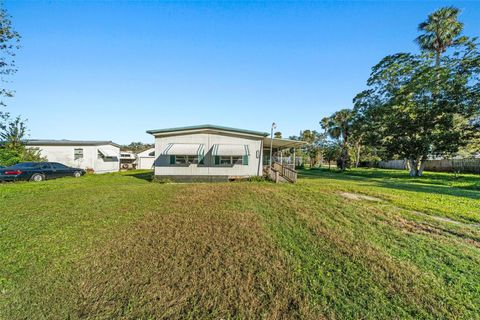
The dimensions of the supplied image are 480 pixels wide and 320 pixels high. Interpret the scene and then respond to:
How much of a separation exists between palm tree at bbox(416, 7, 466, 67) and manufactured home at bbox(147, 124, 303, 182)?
20559 mm

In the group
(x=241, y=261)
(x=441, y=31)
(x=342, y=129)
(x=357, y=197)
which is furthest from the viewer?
(x=342, y=129)

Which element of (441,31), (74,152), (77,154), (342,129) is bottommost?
(77,154)

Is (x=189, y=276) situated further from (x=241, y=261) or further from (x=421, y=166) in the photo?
(x=421, y=166)

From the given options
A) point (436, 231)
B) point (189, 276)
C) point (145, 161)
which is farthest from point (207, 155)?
point (145, 161)

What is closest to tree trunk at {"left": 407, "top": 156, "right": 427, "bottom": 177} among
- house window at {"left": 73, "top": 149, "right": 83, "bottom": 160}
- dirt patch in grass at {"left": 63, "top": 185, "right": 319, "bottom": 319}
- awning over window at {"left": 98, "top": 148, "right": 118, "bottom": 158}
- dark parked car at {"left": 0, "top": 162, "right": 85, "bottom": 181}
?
dirt patch in grass at {"left": 63, "top": 185, "right": 319, "bottom": 319}

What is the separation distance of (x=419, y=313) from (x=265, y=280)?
7.48 ft

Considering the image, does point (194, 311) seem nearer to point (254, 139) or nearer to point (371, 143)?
point (254, 139)

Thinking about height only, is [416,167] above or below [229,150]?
below

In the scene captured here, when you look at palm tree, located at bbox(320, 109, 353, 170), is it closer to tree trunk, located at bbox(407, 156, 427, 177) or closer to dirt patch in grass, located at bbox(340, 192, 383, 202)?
tree trunk, located at bbox(407, 156, 427, 177)

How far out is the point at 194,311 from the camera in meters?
3.03

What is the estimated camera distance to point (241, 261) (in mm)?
4070

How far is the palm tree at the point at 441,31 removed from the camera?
18938 mm

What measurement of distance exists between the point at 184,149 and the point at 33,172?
1114 centimetres

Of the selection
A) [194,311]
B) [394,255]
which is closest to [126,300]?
[194,311]
